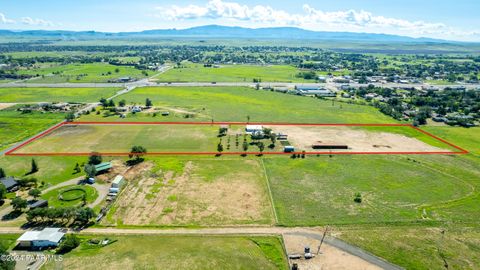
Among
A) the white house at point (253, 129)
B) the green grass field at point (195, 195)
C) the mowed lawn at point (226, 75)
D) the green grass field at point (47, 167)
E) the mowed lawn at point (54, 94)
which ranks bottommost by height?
the green grass field at point (195, 195)

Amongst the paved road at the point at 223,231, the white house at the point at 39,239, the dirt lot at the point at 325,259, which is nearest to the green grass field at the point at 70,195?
the paved road at the point at 223,231

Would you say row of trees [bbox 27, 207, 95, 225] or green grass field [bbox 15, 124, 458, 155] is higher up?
green grass field [bbox 15, 124, 458, 155]

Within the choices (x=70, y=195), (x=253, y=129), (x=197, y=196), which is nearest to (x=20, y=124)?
(x=70, y=195)

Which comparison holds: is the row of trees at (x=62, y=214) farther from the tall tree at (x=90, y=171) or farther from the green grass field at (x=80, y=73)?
the green grass field at (x=80, y=73)

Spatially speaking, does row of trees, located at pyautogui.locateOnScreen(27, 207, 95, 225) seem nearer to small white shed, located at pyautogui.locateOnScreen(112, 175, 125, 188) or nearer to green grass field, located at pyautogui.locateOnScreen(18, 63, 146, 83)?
small white shed, located at pyautogui.locateOnScreen(112, 175, 125, 188)

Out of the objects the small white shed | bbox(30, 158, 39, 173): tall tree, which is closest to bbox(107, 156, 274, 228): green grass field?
the small white shed

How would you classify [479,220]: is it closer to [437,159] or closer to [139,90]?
[437,159]
